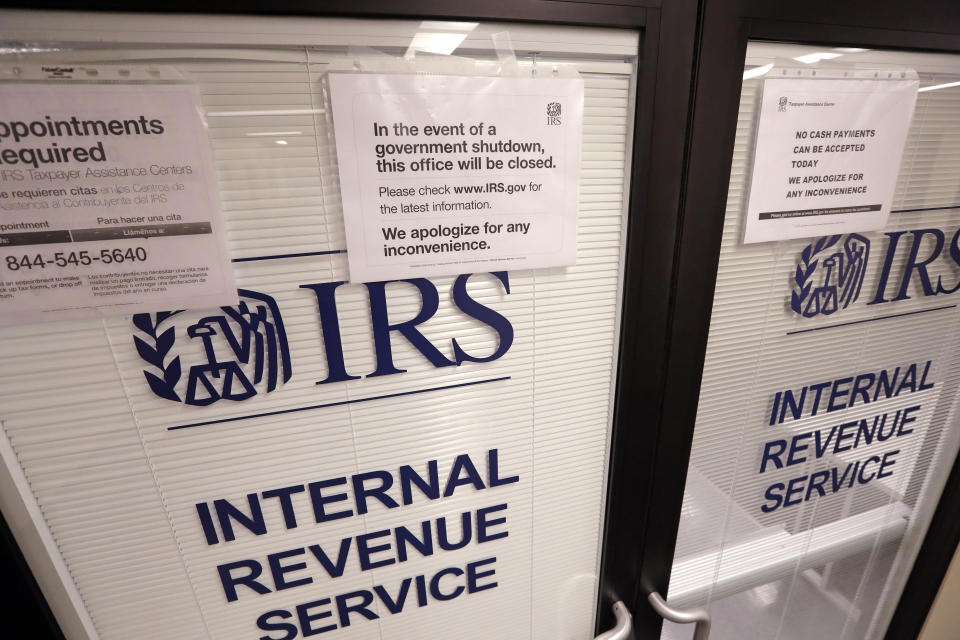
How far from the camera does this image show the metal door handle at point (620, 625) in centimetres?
93

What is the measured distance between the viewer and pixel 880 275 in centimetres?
90

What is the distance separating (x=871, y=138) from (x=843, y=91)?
0.11 metres

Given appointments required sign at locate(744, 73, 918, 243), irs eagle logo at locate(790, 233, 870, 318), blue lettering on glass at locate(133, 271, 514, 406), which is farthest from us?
irs eagle logo at locate(790, 233, 870, 318)

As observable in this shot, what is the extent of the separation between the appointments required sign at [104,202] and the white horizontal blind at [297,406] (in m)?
0.03

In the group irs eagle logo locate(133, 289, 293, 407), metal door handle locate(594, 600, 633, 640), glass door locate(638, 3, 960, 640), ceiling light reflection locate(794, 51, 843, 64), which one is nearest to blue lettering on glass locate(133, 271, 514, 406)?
irs eagle logo locate(133, 289, 293, 407)

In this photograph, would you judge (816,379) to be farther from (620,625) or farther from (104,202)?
(104,202)

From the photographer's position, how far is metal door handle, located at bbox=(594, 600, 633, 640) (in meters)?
0.93

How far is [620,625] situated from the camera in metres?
0.94

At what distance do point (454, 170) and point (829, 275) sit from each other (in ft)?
2.40

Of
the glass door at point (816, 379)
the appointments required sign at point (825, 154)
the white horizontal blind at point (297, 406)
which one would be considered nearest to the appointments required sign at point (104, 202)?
the white horizontal blind at point (297, 406)

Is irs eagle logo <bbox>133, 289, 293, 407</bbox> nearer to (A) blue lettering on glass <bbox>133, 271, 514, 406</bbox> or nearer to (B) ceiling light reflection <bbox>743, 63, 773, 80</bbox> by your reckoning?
(A) blue lettering on glass <bbox>133, 271, 514, 406</bbox>

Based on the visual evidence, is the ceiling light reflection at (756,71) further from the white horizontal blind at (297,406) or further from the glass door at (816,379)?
the white horizontal blind at (297,406)

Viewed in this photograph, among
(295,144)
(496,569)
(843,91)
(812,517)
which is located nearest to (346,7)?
(295,144)

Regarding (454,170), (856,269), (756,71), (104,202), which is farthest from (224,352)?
(856,269)
